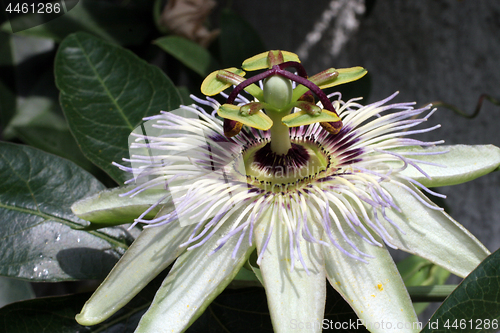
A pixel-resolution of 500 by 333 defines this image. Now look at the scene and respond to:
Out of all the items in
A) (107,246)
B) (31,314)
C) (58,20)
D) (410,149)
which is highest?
(58,20)

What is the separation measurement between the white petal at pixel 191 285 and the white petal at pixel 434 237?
27cm

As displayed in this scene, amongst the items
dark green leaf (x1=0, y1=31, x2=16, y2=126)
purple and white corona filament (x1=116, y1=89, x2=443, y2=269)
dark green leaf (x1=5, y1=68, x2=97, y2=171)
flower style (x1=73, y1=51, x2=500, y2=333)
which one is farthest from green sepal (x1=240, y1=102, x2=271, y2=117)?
dark green leaf (x1=0, y1=31, x2=16, y2=126)

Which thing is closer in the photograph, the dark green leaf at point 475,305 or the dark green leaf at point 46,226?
the dark green leaf at point 475,305

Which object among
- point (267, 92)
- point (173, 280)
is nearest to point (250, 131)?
point (267, 92)

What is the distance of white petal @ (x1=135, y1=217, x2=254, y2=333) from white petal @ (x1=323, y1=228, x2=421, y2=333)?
0.49 feet

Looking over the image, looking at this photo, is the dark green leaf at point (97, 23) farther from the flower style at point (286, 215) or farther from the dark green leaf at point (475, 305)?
the dark green leaf at point (475, 305)

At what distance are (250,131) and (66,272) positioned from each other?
52cm

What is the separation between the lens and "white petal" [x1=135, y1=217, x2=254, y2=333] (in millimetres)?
706

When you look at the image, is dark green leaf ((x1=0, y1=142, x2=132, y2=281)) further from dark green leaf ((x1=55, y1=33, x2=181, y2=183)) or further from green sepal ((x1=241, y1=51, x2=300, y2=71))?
green sepal ((x1=241, y1=51, x2=300, y2=71))

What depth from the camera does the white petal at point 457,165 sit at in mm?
862

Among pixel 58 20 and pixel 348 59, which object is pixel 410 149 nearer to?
pixel 348 59

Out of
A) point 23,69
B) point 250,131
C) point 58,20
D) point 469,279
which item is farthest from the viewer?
point 23,69

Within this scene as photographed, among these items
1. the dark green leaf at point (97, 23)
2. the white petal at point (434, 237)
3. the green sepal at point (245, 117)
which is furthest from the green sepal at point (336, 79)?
the dark green leaf at point (97, 23)

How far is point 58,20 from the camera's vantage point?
1664mm
